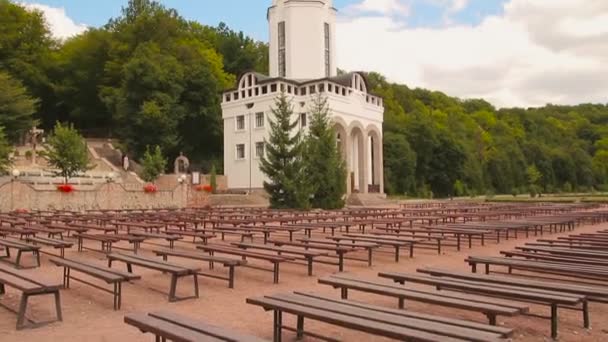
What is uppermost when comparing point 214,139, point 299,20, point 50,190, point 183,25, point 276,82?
point 183,25

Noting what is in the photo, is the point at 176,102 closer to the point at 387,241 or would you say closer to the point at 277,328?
the point at 387,241

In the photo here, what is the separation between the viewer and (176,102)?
5497 centimetres

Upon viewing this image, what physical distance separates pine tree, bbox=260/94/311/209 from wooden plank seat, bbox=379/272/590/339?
1058 inches

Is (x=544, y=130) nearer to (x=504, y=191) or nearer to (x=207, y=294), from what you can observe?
(x=504, y=191)

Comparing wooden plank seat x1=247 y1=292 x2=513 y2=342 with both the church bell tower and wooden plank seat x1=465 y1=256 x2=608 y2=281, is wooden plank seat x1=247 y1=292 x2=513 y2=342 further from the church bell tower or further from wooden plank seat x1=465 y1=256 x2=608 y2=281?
the church bell tower

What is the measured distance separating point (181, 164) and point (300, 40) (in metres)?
17.2

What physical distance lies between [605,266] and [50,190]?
29.3 m

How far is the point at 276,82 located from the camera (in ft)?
164

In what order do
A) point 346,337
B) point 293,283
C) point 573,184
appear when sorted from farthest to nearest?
point 573,184 < point 293,283 < point 346,337

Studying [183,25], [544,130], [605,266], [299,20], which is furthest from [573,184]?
[605,266]

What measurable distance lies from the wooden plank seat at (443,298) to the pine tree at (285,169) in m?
27.1

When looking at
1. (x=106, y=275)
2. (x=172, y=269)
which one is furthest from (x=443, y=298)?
(x=106, y=275)

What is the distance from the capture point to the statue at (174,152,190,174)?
53375mm

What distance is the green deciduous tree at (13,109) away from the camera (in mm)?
47062
